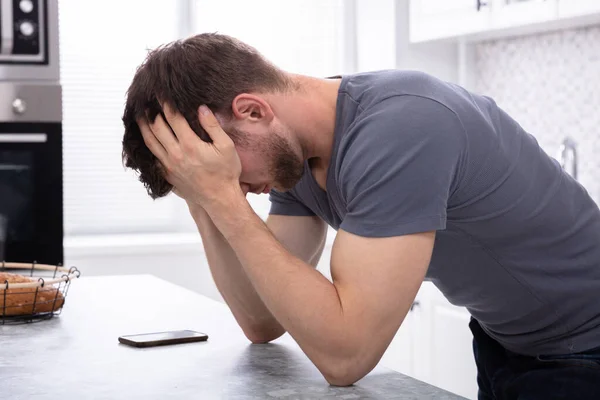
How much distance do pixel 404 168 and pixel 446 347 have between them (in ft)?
7.12

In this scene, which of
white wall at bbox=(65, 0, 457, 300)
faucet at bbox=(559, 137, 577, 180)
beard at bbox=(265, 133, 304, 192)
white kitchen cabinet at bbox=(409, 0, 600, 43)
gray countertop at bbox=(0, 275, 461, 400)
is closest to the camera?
gray countertop at bbox=(0, 275, 461, 400)

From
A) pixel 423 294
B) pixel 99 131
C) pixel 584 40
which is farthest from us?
pixel 99 131

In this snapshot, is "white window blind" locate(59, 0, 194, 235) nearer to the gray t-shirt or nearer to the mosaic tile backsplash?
the mosaic tile backsplash

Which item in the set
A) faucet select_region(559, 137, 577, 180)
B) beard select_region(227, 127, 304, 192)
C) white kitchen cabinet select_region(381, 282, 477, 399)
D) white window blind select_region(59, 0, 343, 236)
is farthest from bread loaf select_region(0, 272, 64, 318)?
white window blind select_region(59, 0, 343, 236)

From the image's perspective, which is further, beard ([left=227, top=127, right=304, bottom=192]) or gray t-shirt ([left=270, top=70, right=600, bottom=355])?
beard ([left=227, top=127, right=304, bottom=192])

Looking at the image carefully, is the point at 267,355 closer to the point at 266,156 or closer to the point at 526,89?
the point at 266,156

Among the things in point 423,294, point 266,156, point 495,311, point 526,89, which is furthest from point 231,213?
point 526,89

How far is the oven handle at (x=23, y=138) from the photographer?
9.37 ft

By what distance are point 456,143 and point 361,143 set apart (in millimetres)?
139

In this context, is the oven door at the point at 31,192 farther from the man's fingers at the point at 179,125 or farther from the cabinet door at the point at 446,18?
the man's fingers at the point at 179,125

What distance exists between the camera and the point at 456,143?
1261 mm

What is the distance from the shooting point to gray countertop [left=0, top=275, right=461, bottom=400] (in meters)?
1.10

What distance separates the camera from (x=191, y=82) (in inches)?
53.6

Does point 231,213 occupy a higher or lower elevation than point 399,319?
higher
